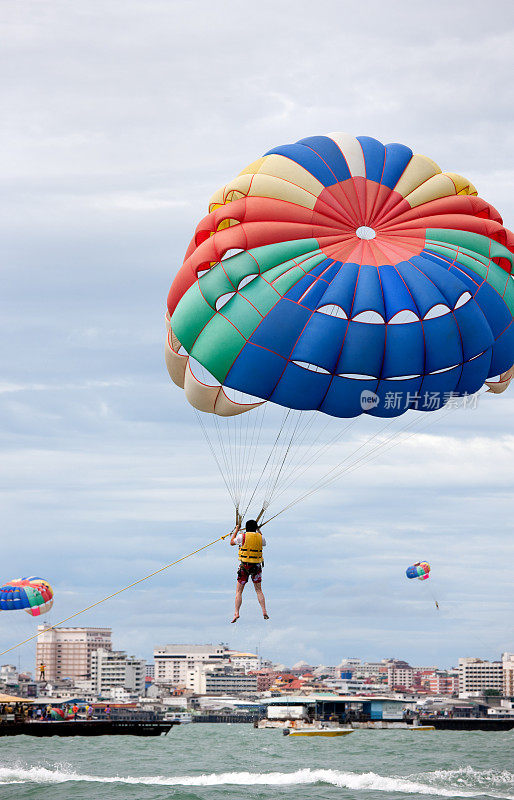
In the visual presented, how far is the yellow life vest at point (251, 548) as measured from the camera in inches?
709

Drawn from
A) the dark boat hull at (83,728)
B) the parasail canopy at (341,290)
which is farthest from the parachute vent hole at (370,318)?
the dark boat hull at (83,728)

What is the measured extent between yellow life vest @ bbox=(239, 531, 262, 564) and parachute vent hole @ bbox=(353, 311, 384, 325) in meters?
4.39

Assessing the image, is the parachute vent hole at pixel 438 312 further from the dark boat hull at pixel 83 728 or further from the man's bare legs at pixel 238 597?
the dark boat hull at pixel 83 728

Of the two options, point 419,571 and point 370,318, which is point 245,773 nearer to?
point 370,318

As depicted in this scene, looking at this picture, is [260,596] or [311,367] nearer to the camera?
[260,596]

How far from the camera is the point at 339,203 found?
19656 millimetres

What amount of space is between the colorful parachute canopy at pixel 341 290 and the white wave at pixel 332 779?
13469mm

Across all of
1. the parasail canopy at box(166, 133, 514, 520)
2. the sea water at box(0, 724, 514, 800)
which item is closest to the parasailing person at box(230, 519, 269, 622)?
the parasail canopy at box(166, 133, 514, 520)

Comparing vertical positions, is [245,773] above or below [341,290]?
below

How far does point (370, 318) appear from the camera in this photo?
61.9ft

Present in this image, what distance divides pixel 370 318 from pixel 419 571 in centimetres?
5228
